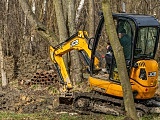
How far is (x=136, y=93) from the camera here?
988 centimetres

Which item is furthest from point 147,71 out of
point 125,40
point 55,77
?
point 55,77

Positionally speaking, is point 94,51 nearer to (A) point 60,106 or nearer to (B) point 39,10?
(A) point 60,106

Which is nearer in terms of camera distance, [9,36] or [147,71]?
[147,71]

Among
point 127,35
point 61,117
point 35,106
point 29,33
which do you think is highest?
point 29,33

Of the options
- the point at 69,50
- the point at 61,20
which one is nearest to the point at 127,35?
the point at 69,50

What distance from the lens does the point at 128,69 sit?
9672mm

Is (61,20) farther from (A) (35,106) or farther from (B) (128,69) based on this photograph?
(B) (128,69)

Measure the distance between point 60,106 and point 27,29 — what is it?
38.3 feet

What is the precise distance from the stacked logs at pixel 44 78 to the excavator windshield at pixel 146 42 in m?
6.61

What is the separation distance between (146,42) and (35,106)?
3.98m

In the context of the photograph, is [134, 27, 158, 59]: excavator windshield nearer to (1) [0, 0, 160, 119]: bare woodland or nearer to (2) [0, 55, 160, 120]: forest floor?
(2) [0, 55, 160, 120]: forest floor

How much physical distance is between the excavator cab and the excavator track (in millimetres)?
268

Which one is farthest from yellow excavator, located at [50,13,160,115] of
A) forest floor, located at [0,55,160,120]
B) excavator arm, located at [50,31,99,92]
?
forest floor, located at [0,55,160,120]

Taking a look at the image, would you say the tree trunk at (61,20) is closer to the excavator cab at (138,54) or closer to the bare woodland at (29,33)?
the bare woodland at (29,33)
